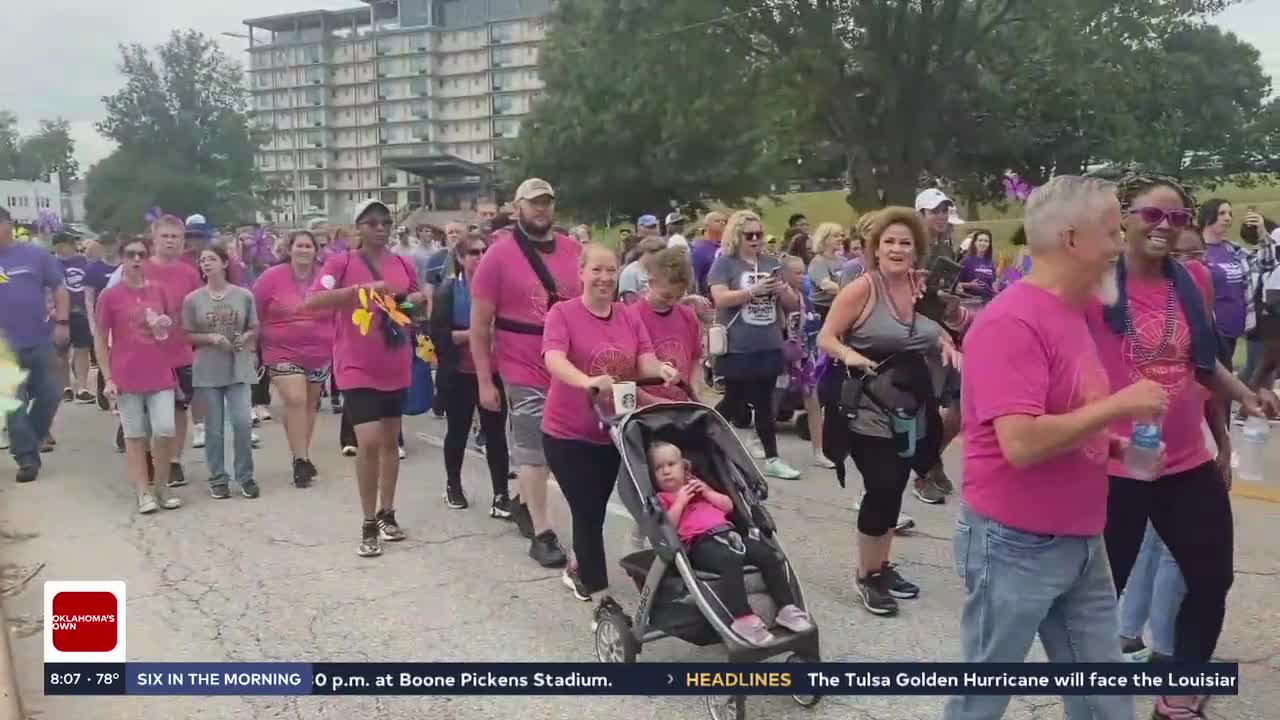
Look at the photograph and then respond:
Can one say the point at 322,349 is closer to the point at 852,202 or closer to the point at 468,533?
the point at 468,533

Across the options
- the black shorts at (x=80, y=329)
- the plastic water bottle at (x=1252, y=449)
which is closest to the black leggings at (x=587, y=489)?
the plastic water bottle at (x=1252, y=449)

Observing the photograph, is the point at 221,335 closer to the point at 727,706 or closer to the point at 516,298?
the point at 516,298

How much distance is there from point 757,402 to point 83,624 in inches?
179

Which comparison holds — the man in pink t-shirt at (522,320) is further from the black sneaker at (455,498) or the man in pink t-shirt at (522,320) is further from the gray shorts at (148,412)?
the gray shorts at (148,412)

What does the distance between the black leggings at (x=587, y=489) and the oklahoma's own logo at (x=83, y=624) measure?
1.71 meters

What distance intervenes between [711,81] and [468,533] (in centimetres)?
1703

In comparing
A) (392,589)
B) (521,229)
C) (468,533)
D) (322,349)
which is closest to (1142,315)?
(521,229)

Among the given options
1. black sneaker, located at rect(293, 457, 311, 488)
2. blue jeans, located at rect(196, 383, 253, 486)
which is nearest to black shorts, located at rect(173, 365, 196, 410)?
blue jeans, located at rect(196, 383, 253, 486)

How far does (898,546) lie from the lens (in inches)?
215

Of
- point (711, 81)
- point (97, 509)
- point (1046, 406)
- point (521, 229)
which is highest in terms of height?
point (711, 81)

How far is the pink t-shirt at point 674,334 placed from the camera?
4.85 metres

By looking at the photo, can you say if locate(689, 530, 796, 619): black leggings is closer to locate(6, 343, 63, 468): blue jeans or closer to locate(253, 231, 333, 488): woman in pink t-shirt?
locate(253, 231, 333, 488): woman in pink t-shirt

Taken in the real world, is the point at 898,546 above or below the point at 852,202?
below

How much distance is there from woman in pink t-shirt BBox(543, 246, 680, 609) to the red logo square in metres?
1.74
